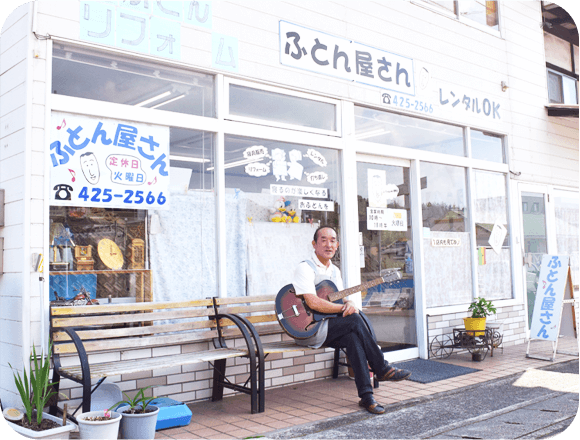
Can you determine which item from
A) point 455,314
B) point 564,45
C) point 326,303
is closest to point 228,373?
point 326,303

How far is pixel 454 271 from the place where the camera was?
6863 mm

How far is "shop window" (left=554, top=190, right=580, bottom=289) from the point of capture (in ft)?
28.1

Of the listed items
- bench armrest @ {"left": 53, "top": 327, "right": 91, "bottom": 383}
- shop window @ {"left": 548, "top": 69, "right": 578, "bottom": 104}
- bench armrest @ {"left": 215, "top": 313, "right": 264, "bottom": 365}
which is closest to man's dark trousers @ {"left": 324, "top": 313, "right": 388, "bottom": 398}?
bench armrest @ {"left": 215, "top": 313, "right": 264, "bottom": 365}

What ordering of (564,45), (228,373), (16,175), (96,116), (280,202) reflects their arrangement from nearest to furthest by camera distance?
(16,175) → (96,116) → (228,373) → (280,202) → (564,45)

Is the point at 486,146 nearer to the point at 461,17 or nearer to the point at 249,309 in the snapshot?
the point at 461,17

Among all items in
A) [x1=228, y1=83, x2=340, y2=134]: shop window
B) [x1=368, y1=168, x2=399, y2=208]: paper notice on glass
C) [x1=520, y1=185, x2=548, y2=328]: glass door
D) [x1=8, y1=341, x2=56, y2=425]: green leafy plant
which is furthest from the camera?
[x1=520, y1=185, x2=548, y2=328]: glass door

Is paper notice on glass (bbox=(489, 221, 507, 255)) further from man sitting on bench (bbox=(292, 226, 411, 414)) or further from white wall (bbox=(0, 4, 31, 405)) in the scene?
white wall (bbox=(0, 4, 31, 405))

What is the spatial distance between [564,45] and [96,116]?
8.07m

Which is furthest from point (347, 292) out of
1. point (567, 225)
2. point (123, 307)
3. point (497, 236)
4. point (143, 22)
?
point (567, 225)

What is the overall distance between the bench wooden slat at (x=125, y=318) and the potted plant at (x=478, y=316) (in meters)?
3.18

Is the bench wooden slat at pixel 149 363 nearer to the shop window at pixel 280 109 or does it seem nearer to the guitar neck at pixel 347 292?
the guitar neck at pixel 347 292

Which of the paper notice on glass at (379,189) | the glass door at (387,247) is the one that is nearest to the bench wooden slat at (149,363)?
the glass door at (387,247)

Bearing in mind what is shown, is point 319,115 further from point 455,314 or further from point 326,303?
point 455,314

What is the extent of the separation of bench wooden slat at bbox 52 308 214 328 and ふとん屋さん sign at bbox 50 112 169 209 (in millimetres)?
838
